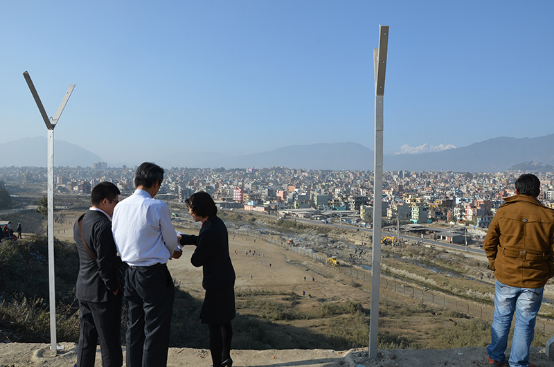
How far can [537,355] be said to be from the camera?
2859 mm

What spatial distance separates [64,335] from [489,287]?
22846mm

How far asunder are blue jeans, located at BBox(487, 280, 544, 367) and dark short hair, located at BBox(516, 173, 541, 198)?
65cm

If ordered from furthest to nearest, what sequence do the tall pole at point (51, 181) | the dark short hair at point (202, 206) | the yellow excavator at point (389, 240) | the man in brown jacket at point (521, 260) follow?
the yellow excavator at point (389, 240)
the tall pole at point (51, 181)
the dark short hair at point (202, 206)
the man in brown jacket at point (521, 260)

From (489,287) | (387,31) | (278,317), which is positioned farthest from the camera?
(489,287)

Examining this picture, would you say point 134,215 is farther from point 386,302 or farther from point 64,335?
point 386,302

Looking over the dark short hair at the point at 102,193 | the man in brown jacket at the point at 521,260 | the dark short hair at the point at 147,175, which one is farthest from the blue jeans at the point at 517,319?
the dark short hair at the point at 102,193

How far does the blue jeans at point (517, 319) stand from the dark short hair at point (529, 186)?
65cm

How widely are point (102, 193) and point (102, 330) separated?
892 millimetres

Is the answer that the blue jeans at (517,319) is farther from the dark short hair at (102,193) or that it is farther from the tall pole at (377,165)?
the dark short hair at (102,193)

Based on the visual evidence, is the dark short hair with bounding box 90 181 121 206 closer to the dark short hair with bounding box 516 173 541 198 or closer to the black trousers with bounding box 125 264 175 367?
the black trousers with bounding box 125 264 175 367

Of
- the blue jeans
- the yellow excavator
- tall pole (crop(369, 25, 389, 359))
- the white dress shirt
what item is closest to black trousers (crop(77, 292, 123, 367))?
the white dress shirt

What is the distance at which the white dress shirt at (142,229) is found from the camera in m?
2.13

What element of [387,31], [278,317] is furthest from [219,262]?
[278,317]

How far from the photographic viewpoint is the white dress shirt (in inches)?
83.7
